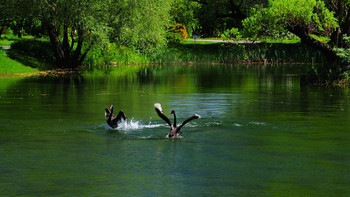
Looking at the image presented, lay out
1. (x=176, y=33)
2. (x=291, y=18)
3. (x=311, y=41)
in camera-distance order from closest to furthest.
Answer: (x=291, y=18) < (x=311, y=41) < (x=176, y=33)

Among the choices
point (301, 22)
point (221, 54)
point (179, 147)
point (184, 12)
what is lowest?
point (179, 147)

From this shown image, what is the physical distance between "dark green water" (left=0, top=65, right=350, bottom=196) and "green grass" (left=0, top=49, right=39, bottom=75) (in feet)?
59.0

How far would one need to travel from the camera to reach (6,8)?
52688 millimetres

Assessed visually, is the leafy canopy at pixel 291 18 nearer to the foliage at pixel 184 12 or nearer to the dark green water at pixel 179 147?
the dark green water at pixel 179 147

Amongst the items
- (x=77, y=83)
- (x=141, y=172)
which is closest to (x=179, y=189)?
(x=141, y=172)

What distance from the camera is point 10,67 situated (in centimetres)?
5175

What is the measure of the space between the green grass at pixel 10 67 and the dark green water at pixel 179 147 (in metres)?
18.0

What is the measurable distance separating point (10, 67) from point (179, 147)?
37.5 m

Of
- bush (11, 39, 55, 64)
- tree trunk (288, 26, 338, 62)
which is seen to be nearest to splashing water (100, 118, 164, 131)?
tree trunk (288, 26, 338, 62)

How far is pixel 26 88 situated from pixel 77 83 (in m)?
5.04

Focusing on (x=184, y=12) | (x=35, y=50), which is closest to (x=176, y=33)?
(x=184, y=12)

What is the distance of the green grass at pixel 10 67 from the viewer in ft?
166

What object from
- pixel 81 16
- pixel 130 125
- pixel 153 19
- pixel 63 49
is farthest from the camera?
pixel 63 49

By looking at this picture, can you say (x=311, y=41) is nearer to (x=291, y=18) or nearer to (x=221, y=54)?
(x=291, y=18)
